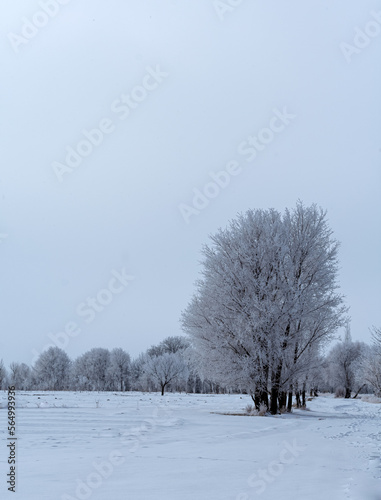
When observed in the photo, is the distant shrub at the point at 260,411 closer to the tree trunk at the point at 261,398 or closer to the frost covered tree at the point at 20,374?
the tree trunk at the point at 261,398

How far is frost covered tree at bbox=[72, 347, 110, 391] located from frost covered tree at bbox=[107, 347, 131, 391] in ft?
3.73

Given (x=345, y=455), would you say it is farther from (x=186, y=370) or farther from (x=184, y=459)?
(x=186, y=370)

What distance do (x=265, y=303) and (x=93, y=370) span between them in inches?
3175

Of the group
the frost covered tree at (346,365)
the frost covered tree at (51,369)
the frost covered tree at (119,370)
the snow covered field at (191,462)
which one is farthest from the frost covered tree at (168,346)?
the snow covered field at (191,462)

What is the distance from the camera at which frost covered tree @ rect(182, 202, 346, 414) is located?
21.1m

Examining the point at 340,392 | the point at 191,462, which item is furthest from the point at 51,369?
the point at 191,462

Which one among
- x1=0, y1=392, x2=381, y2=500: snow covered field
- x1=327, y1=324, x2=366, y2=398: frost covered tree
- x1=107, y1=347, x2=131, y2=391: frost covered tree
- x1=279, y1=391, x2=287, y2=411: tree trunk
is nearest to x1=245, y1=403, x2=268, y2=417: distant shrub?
x1=279, y1=391, x2=287, y2=411: tree trunk

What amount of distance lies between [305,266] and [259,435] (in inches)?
480

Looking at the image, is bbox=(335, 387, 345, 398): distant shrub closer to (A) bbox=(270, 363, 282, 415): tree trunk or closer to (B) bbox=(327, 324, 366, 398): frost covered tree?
(B) bbox=(327, 324, 366, 398): frost covered tree

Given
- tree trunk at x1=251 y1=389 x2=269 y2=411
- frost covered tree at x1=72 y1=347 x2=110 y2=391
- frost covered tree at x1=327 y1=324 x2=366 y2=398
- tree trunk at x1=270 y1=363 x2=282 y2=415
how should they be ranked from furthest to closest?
frost covered tree at x1=72 y1=347 x2=110 y2=391 → frost covered tree at x1=327 y1=324 x2=366 y2=398 → tree trunk at x1=251 y1=389 x2=269 y2=411 → tree trunk at x1=270 y1=363 x2=282 y2=415

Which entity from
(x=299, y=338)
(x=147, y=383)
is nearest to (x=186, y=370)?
(x=147, y=383)

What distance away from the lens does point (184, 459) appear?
26.2 feet

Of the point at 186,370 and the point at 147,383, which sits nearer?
the point at 186,370

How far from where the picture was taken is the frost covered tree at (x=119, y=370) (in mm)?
93250
